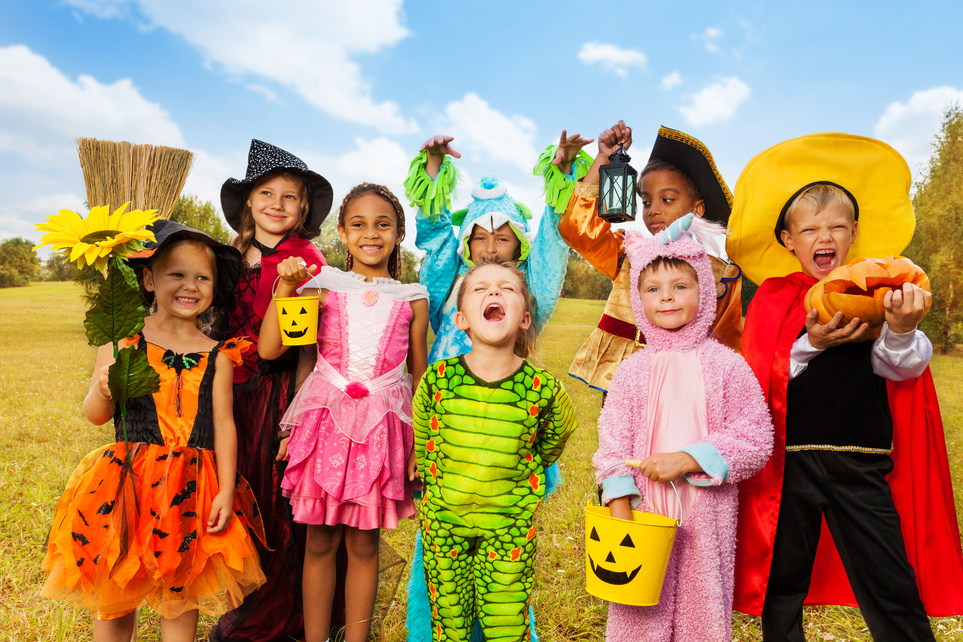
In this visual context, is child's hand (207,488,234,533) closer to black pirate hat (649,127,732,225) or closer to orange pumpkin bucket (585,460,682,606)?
orange pumpkin bucket (585,460,682,606)

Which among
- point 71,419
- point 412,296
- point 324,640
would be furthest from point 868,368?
point 71,419

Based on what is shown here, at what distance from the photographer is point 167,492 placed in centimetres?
229

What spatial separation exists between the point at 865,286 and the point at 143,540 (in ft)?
9.38

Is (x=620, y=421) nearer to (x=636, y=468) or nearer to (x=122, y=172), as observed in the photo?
(x=636, y=468)

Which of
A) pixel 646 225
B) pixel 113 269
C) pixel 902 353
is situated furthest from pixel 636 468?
pixel 113 269

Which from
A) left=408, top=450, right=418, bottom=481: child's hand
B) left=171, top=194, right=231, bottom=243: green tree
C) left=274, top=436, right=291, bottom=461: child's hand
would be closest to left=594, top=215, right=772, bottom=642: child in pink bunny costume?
left=408, top=450, right=418, bottom=481: child's hand

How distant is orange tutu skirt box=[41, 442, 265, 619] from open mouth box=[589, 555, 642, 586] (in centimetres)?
143

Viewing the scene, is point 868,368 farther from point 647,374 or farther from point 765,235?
point 647,374

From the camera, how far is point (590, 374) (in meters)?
2.91

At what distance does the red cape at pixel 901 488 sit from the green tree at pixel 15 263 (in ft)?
110

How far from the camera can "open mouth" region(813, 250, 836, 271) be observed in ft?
8.25

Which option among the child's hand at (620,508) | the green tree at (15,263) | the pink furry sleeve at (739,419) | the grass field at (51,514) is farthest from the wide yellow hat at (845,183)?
the green tree at (15,263)

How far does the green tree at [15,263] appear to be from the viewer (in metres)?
28.3

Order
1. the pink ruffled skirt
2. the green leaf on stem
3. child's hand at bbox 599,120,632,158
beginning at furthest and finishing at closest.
A: child's hand at bbox 599,120,632,158 → the pink ruffled skirt → the green leaf on stem
